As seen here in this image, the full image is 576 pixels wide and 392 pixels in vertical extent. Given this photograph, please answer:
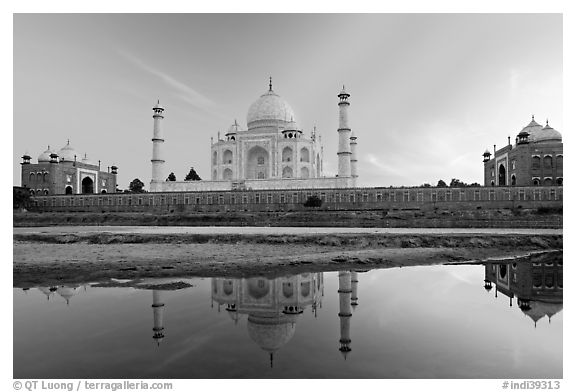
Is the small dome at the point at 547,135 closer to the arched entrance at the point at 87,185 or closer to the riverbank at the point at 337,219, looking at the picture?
the riverbank at the point at 337,219

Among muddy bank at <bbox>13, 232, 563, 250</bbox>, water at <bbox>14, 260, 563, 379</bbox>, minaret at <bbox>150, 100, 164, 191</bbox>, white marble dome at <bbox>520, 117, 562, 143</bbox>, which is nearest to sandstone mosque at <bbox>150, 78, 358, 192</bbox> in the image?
minaret at <bbox>150, 100, 164, 191</bbox>

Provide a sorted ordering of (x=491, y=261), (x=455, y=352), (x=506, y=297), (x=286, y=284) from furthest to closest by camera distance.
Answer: (x=491, y=261) < (x=286, y=284) < (x=506, y=297) < (x=455, y=352)

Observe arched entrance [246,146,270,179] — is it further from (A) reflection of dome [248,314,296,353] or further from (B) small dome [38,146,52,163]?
(A) reflection of dome [248,314,296,353]

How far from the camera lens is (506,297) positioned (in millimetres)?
10180

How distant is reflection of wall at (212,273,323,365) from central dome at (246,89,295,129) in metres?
46.7

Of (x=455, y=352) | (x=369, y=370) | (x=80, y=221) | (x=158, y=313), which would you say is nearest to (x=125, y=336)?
(x=158, y=313)

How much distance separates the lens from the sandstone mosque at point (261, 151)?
49.7 meters

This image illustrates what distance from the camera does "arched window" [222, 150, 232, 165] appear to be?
57.6m

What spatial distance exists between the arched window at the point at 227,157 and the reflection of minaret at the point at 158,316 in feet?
159

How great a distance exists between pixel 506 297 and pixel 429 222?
1631 centimetres

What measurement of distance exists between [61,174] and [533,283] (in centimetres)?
6005

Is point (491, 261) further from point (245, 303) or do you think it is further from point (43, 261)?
point (43, 261)

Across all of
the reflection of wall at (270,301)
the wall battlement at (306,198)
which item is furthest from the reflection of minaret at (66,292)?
the wall battlement at (306,198)

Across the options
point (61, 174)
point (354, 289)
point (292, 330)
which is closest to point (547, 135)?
point (354, 289)
